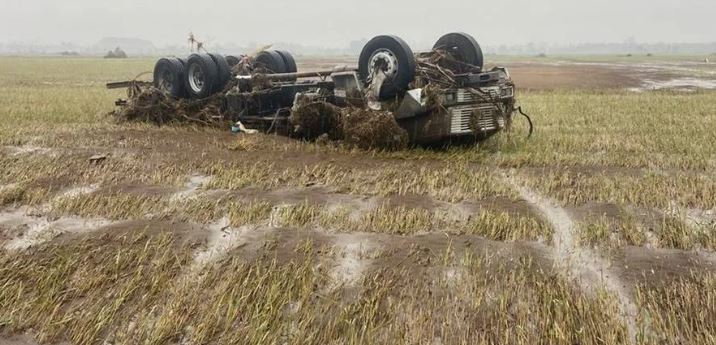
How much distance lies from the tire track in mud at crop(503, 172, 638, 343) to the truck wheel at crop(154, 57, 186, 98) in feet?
23.9

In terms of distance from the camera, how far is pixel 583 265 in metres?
3.99

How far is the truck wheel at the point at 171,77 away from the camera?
33.7 feet

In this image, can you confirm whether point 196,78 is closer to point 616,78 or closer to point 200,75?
point 200,75

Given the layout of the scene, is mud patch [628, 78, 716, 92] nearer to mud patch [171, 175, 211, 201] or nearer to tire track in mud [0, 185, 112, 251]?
mud patch [171, 175, 211, 201]

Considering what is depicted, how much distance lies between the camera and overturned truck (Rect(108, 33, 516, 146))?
7.43 m

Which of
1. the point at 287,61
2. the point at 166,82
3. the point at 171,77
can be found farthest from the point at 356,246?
the point at 166,82

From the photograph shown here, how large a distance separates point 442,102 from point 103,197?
412 centimetres

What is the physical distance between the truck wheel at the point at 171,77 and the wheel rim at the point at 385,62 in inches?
166

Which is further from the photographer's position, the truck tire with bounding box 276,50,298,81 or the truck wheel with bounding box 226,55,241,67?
the truck wheel with bounding box 226,55,241,67

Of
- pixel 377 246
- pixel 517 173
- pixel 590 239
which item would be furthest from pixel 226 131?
pixel 590 239

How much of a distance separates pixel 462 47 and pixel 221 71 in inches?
164

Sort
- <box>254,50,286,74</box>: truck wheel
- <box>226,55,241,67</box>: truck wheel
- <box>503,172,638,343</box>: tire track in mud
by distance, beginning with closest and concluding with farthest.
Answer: <box>503,172,638,343</box>: tire track in mud
<box>254,50,286,74</box>: truck wheel
<box>226,55,241,67</box>: truck wheel

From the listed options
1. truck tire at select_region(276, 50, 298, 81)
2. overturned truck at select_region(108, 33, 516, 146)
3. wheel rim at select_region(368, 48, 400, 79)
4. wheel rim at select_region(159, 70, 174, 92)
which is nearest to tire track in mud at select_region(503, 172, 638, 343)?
overturned truck at select_region(108, 33, 516, 146)

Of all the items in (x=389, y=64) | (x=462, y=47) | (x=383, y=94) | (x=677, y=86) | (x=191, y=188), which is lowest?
(x=191, y=188)
